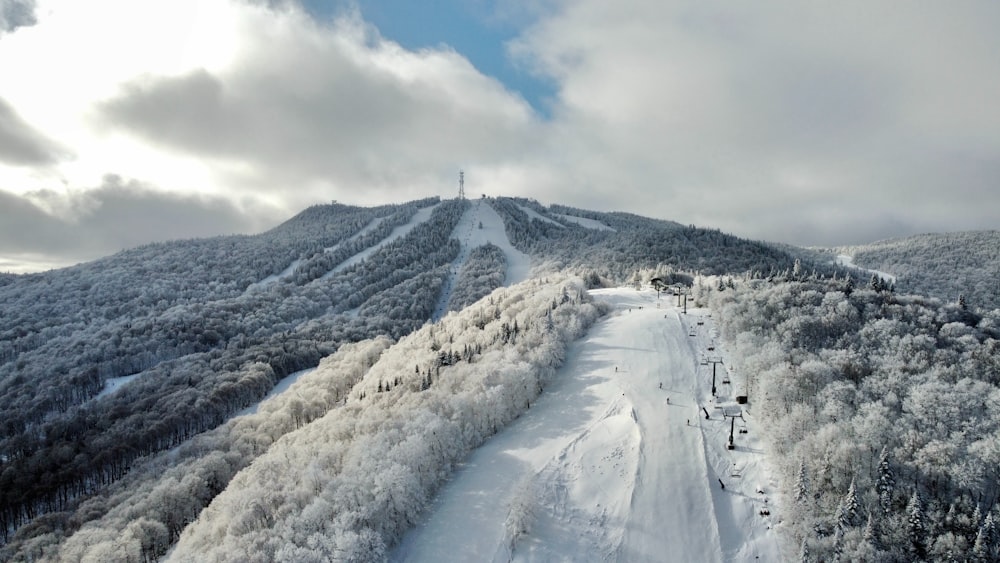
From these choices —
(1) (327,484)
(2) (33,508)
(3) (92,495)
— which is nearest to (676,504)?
(1) (327,484)

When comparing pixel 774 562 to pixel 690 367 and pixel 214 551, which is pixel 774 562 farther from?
pixel 214 551

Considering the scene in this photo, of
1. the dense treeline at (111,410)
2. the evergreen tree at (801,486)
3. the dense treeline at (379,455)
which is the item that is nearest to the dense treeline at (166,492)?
the dense treeline at (111,410)

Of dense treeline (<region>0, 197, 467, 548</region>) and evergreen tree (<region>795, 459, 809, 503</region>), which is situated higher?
evergreen tree (<region>795, 459, 809, 503</region>)

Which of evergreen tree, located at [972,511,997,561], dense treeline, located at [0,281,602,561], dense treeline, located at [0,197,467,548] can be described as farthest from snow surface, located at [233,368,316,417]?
evergreen tree, located at [972,511,997,561]

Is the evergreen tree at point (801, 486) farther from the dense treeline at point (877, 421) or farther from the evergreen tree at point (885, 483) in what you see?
the evergreen tree at point (885, 483)

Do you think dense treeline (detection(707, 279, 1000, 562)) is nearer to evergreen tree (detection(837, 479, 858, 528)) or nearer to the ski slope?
evergreen tree (detection(837, 479, 858, 528))

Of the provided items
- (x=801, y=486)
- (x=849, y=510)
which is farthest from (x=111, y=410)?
(x=849, y=510)
